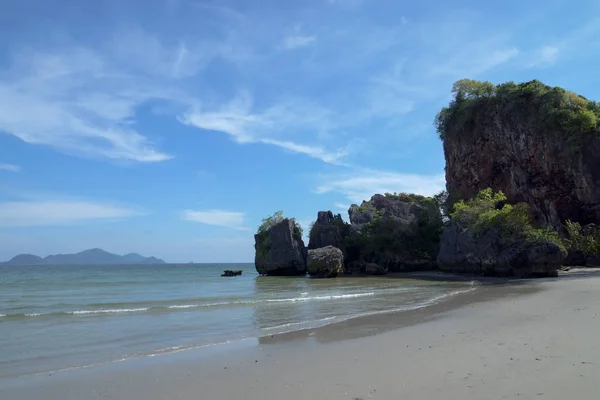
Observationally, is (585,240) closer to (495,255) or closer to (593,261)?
(593,261)

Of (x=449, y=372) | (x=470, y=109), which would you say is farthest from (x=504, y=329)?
(x=470, y=109)

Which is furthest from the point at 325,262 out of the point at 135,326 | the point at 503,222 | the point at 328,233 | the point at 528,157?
the point at 135,326

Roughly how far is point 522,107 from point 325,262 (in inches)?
1112

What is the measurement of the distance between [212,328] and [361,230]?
44.6 m

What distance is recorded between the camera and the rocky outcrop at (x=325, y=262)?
154 feet

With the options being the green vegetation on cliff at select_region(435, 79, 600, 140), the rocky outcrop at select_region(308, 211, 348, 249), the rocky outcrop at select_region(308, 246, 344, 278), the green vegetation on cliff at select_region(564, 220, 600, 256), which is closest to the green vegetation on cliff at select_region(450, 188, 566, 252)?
the green vegetation on cliff at select_region(564, 220, 600, 256)

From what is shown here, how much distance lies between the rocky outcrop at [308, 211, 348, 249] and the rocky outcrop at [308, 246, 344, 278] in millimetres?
8910

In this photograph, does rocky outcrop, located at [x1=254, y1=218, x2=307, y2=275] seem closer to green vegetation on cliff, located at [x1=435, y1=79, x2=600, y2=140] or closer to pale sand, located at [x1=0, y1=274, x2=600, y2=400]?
green vegetation on cliff, located at [x1=435, y1=79, x2=600, y2=140]

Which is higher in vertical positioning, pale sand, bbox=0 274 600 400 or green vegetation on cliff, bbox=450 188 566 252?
green vegetation on cliff, bbox=450 188 566 252

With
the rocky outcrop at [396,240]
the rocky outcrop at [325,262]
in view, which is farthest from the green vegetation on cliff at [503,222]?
the rocky outcrop at [325,262]

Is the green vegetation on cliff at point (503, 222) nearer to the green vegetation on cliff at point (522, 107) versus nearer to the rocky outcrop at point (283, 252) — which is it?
the green vegetation on cliff at point (522, 107)

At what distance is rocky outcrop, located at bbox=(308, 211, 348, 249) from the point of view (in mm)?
57316

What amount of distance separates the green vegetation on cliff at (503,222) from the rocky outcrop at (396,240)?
12.1m

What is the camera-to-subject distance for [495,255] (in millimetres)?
33688
